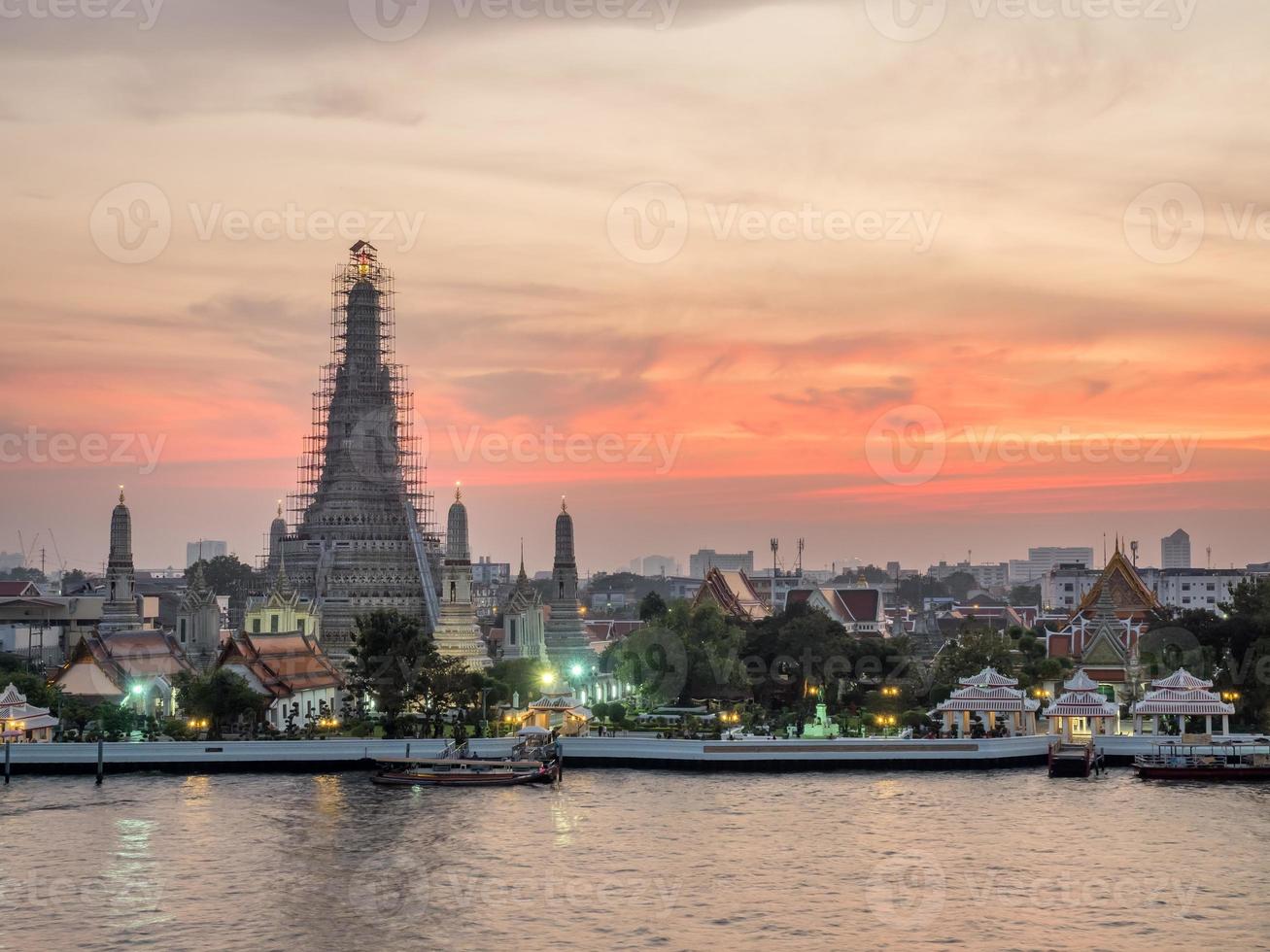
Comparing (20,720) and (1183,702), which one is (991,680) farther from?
(20,720)

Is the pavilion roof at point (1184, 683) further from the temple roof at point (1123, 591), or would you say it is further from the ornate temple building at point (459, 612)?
the ornate temple building at point (459, 612)

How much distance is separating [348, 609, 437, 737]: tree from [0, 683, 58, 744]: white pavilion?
1599cm

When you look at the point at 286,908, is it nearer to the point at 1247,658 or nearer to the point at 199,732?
the point at 199,732

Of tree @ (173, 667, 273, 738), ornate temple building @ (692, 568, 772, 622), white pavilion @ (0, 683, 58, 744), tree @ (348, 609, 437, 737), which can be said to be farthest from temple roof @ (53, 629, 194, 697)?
ornate temple building @ (692, 568, 772, 622)

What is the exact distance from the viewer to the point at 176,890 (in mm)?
53656

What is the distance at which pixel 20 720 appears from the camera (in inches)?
3401

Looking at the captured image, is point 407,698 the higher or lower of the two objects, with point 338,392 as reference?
lower

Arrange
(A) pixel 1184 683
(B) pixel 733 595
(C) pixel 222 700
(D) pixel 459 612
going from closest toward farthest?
(A) pixel 1184 683 → (C) pixel 222 700 → (D) pixel 459 612 → (B) pixel 733 595

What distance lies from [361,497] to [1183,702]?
232 ft

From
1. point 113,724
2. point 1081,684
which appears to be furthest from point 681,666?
point 113,724

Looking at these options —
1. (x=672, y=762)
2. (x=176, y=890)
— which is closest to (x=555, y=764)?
(x=672, y=762)

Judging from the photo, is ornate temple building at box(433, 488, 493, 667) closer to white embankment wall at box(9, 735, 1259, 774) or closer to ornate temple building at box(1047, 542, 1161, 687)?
white embankment wall at box(9, 735, 1259, 774)

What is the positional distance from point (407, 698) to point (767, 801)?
86.5 ft

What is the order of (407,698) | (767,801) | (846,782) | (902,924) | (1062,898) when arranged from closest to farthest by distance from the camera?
(902,924) → (1062,898) → (767,801) → (846,782) → (407,698)
